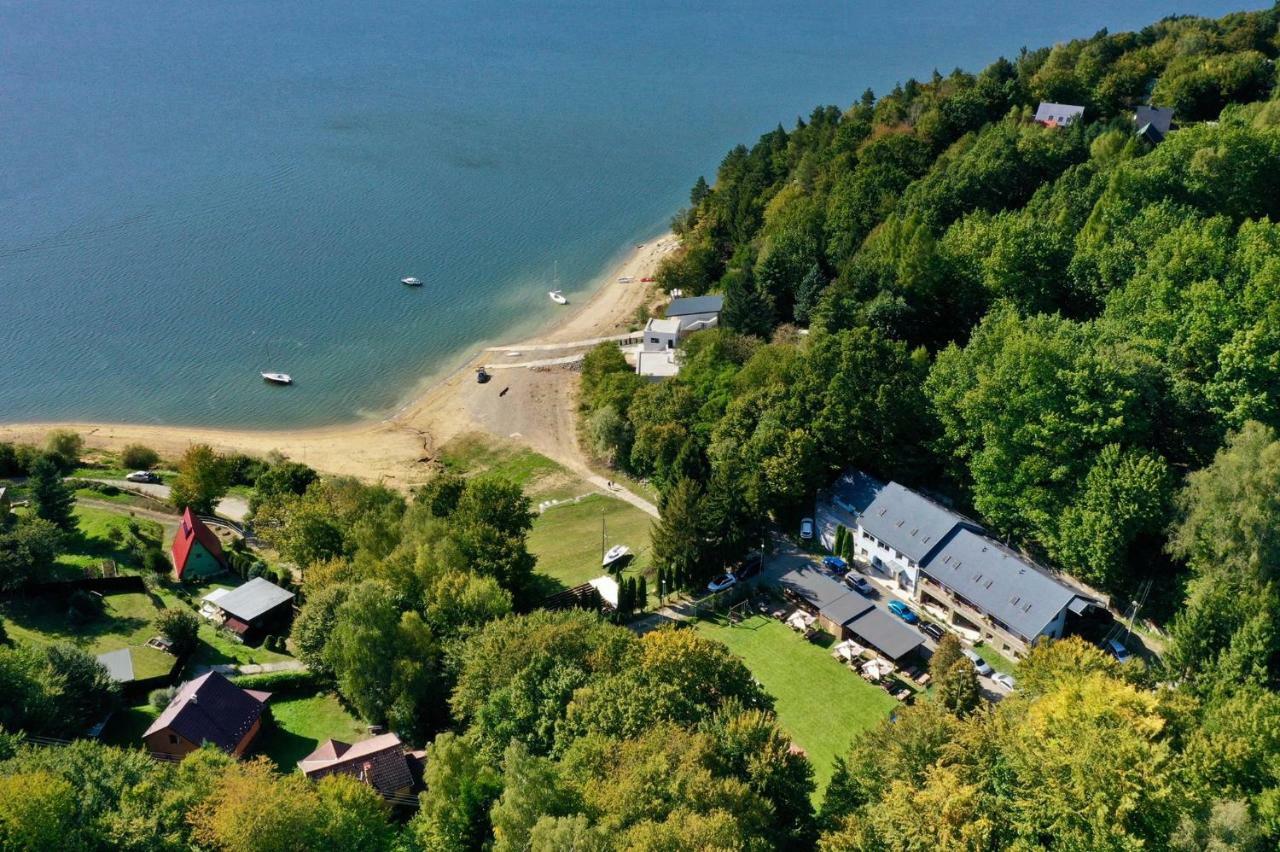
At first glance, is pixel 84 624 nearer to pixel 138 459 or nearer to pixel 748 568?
pixel 138 459

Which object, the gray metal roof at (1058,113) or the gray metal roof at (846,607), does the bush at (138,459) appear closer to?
the gray metal roof at (846,607)

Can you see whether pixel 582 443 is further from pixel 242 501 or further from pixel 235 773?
pixel 235 773

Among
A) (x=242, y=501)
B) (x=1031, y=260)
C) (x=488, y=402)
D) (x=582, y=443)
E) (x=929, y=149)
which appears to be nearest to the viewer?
(x=1031, y=260)

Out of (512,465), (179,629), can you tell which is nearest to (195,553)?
(179,629)

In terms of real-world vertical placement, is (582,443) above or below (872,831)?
below

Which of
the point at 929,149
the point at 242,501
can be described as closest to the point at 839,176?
the point at 929,149
